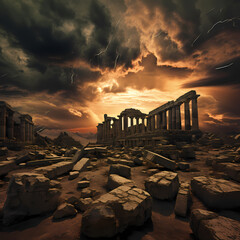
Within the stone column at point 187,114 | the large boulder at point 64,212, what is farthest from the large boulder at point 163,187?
the stone column at point 187,114

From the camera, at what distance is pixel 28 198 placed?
301cm

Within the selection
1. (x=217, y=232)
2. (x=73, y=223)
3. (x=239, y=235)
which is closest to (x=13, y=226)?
(x=73, y=223)

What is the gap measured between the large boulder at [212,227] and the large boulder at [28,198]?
119 inches

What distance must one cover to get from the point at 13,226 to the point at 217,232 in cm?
361

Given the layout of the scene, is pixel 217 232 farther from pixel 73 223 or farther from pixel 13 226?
pixel 13 226

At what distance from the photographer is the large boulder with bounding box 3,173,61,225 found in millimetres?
2865

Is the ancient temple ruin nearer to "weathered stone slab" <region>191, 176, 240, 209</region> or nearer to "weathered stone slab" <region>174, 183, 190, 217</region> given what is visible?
"weathered stone slab" <region>174, 183, 190, 217</region>

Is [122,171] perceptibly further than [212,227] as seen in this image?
Yes

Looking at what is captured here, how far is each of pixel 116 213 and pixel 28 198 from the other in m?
2.07

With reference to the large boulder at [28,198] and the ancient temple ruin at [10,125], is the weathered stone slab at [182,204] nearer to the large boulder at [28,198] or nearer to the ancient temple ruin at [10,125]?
the large boulder at [28,198]

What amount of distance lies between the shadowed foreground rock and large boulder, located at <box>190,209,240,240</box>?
0.88m

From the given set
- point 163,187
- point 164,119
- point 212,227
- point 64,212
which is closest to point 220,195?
point 163,187

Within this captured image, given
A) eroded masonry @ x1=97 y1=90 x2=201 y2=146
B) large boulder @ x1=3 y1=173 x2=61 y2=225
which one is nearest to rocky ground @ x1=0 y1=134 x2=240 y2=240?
large boulder @ x1=3 y1=173 x2=61 y2=225

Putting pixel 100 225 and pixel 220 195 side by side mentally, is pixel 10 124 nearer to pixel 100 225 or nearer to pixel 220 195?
pixel 100 225
